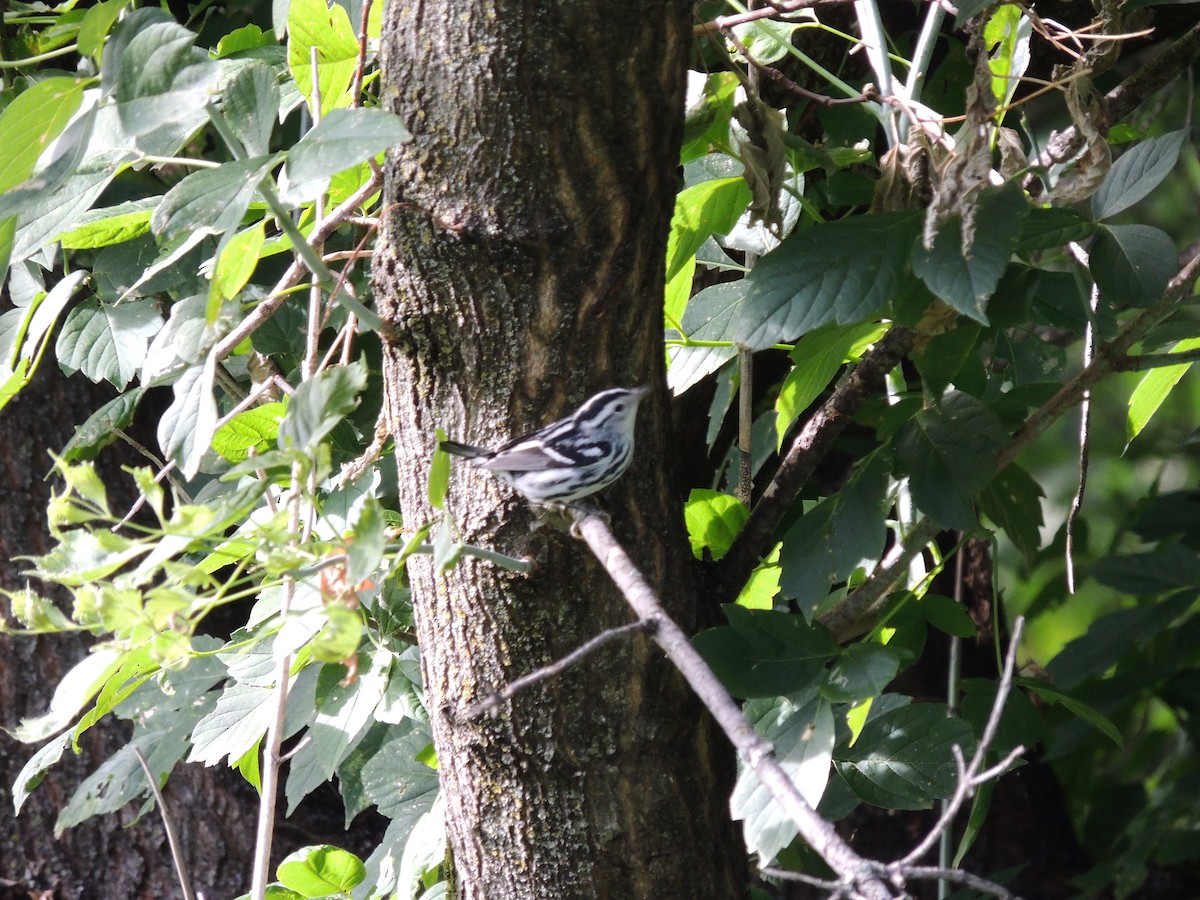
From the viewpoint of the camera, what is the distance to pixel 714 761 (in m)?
1.34

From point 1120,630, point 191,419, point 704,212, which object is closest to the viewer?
point 191,419

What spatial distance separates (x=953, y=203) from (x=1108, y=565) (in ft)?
3.98

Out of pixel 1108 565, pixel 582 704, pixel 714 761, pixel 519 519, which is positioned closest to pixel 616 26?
pixel 519 519

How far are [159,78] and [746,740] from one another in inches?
30.2

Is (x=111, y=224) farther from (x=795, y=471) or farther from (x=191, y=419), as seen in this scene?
(x=795, y=471)

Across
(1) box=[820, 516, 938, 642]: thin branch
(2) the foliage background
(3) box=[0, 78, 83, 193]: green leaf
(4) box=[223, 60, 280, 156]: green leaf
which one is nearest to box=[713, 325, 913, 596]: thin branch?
(2) the foliage background

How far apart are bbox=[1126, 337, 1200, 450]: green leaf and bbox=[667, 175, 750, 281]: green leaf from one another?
0.65m

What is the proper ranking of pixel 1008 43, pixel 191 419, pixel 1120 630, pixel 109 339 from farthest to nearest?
1. pixel 1120 630
2. pixel 109 339
3. pixel 1008 43
4. pixel 191 419

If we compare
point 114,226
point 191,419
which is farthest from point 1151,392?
point 114,226

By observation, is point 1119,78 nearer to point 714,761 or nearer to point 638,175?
point 638,175

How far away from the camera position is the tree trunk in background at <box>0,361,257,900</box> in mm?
2191

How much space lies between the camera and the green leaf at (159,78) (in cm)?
93

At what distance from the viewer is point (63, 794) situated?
7.26 ft

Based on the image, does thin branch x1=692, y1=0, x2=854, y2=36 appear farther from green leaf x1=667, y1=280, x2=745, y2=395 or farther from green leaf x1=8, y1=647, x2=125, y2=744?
green leaf x1=8, y1=647, x2=125, y2=744
